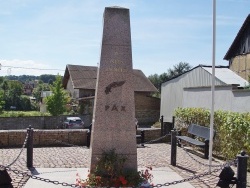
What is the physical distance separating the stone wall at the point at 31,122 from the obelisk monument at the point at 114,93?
72.7 feet

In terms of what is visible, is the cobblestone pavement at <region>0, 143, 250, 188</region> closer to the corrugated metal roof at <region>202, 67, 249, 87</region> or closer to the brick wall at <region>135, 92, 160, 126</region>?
the corrugated metal roof at <region>202, 67, 249, 87</region>

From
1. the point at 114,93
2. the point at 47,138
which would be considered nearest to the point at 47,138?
the point at 47,138

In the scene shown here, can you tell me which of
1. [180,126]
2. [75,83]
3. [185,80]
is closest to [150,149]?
[180,126]

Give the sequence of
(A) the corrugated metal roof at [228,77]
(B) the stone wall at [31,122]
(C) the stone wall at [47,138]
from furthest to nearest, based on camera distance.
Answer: (B) the stone wall at [31,122] < (A) the corrugated metal roof at [228,77] < (C) the stone wall at [47,138]

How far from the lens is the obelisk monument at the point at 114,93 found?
7.35 meters

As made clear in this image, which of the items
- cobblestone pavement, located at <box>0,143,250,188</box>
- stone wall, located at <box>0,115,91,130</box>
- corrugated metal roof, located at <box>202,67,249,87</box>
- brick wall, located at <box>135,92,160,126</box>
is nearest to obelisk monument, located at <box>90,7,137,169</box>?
cobblestone pavement, located at <box>0,143,250,188</box>

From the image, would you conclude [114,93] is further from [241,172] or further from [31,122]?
[31,122]

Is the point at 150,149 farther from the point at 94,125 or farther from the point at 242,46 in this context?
the point at 242,46

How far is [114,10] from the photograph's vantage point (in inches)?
292

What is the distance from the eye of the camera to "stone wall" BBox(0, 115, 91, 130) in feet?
91.6

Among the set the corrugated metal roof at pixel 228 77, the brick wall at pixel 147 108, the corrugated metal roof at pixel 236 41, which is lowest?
the brick wall at pixel 147 108

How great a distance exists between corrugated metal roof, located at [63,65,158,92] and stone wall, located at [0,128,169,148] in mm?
27001

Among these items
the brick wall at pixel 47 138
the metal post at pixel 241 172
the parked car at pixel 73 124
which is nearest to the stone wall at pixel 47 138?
the brick wall at pixel 47 138

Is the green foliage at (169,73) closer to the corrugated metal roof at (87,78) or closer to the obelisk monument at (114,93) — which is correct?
the corrugated metal roof at (87,78)
